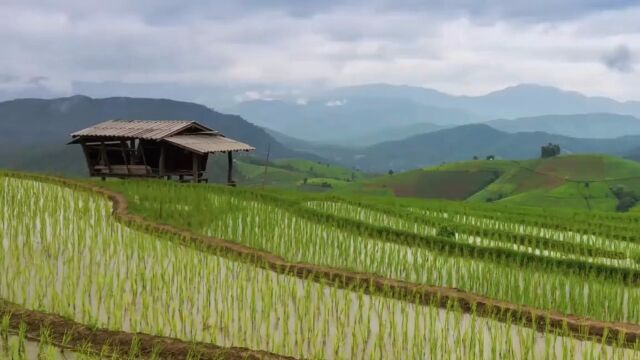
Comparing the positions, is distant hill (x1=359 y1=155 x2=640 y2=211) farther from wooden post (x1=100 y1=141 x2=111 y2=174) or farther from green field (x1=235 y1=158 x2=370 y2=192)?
wooden post (x1=100 y1=141 x2=111 y2=174)

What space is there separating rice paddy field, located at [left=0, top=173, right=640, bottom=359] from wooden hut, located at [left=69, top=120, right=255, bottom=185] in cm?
563

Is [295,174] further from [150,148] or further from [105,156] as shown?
[150,148]

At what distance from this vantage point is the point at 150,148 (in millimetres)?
21938

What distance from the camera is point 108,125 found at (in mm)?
22297

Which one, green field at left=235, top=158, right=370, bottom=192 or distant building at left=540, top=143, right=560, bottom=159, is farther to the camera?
green field at left=235, top=158, right=370, bottom=192

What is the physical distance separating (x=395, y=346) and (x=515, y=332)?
75.7 inches

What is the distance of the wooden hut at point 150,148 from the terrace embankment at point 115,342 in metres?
13.8

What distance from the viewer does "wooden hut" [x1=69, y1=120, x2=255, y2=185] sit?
2066cm

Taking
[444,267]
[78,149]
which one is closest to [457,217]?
[444,267]

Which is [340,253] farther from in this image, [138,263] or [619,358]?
[619,358]

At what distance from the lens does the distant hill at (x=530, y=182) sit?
74000 mm

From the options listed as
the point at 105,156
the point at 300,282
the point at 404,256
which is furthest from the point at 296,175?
the point at 300,282

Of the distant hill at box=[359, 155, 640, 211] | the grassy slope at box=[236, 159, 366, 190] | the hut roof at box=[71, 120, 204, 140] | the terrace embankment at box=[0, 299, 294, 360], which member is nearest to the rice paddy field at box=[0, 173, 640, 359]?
the terrace embankment at box=[0, 299, 294, 360]

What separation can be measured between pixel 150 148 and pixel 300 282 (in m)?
14.9
